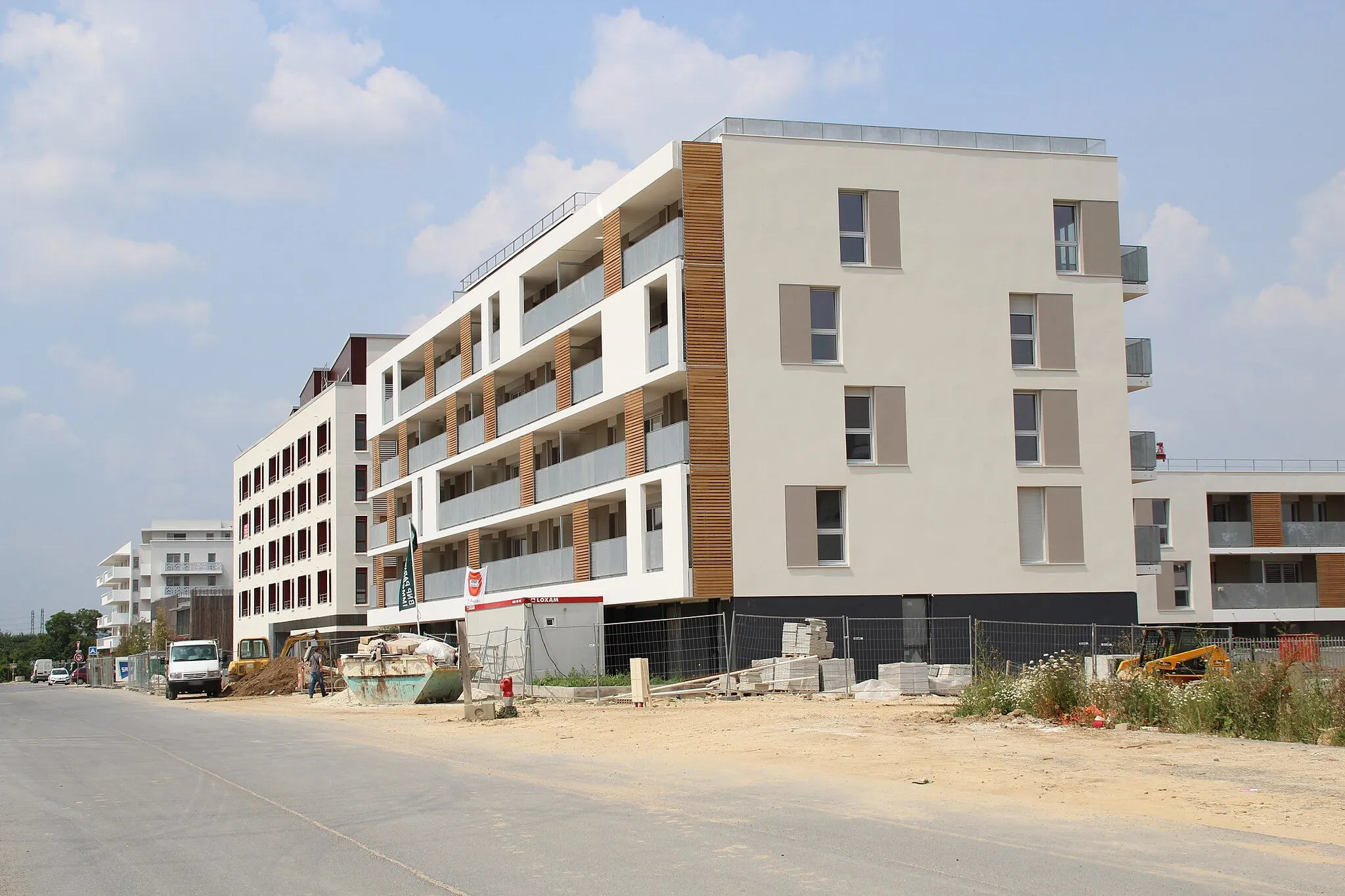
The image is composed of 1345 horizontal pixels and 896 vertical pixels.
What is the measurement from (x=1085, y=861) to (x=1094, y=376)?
30048mm

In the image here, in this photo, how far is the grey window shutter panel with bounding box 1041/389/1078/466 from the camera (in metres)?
37.2

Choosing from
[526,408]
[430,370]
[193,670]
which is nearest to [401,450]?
[430,370]

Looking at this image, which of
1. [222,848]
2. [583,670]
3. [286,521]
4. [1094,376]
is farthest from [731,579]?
[286,521]

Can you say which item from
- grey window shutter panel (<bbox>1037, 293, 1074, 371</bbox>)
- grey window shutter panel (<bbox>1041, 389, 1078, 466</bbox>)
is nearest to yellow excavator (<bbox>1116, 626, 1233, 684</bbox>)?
grey window shutter panel (<bbox>1041, 389, 1078, 466</bbox>)

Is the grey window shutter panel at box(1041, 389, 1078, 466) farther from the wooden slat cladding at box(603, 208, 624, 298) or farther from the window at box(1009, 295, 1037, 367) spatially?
the wooden slat cladding at box(603, 208, 624, 298)

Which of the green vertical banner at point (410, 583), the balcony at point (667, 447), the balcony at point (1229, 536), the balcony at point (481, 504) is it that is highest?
the balcony at point (667, 447)

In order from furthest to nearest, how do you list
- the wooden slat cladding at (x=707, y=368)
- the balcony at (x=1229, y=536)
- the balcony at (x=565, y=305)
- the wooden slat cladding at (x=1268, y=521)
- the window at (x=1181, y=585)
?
the wooden slat cladding at (x=1268, y=521) < the balcony at (x=1229, y=536) < the window at (x=1181, y=585) < the balcony at (x=565, y=305) < the wooden slat cladding at (x=707, y=368)

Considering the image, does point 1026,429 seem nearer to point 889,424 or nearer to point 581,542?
point 889,424

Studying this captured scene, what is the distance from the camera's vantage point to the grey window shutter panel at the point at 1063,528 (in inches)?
1451

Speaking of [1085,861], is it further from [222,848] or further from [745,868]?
[222,848]

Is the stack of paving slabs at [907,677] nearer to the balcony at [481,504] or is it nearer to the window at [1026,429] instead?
the window at [1026,429]

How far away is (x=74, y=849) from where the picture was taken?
37.5 feet

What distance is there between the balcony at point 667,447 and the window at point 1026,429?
936 cm

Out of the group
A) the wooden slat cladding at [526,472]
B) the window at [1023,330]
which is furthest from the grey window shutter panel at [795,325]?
the wooden slat cladding at [526,472]
